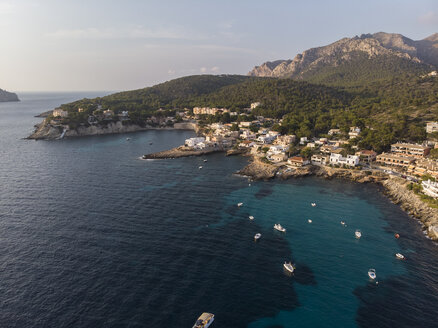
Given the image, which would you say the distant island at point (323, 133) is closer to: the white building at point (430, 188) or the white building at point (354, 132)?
the white building at point (430, 188)

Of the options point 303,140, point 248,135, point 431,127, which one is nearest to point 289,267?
point 303,140

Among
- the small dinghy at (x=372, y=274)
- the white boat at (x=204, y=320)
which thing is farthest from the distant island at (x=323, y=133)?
the white boat at (x=204, y=320)

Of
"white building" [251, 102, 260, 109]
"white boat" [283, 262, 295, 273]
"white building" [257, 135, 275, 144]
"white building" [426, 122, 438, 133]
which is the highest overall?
"white building" [251, 102, 260, 109]

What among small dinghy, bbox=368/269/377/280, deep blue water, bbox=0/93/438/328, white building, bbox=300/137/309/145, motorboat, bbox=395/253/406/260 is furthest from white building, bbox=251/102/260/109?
small dinghy, bbox=368/269/377/280

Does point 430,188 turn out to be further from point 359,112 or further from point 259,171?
point 359,112

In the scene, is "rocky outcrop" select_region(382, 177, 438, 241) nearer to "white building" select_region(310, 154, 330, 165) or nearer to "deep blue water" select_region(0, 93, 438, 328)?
"deep blue water" select_region(0, 93, 438, 328)

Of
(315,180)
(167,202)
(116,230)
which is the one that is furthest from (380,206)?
(116,230)

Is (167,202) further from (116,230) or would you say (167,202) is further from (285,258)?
(285,258)
